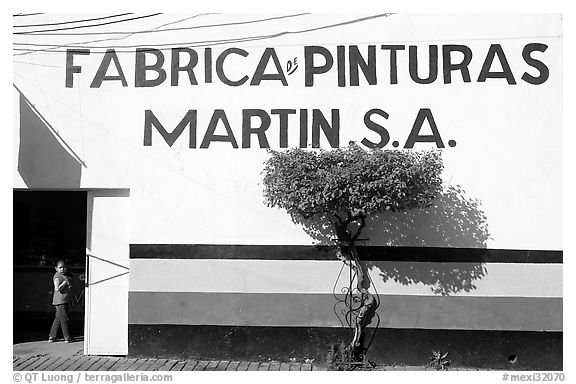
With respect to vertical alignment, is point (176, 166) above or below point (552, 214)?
above

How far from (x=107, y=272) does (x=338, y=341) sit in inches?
134

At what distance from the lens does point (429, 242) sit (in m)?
8.84

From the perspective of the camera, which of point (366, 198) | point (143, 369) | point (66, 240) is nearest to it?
point (366, 198)

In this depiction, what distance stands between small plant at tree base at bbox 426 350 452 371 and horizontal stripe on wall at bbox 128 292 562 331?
1.19 ft

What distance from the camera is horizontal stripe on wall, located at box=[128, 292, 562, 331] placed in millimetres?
8758

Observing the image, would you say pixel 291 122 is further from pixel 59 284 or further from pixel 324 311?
pixel 59 284

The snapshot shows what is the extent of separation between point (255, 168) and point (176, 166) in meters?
1.11

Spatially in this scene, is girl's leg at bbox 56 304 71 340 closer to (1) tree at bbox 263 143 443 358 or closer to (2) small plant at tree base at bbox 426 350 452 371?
(1) tree at bbox 263 143 443 358

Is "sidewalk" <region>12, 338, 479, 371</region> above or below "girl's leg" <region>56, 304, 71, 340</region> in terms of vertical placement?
below

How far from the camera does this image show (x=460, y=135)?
8.83 m

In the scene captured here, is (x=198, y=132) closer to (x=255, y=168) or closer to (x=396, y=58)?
(x=255, y=168)

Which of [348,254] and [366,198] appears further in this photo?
[348,254]

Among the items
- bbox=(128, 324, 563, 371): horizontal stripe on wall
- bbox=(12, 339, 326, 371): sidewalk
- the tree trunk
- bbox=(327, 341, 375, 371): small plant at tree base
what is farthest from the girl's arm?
the tree trunk

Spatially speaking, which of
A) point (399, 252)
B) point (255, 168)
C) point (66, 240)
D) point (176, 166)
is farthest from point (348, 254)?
point (66, 240)
